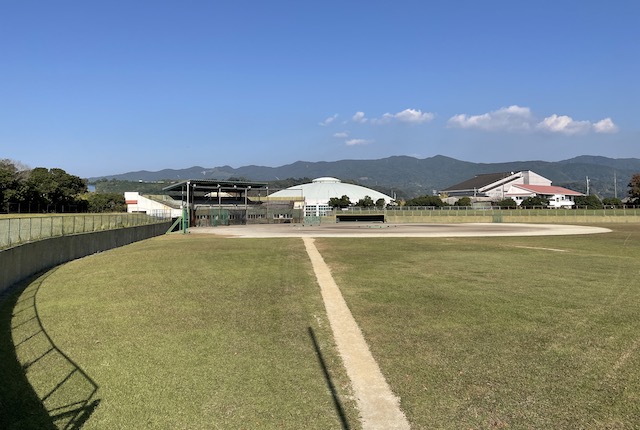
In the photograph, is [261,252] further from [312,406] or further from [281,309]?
[312,406]

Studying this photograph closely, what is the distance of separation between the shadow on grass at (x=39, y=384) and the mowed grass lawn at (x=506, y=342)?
5161 millimetres

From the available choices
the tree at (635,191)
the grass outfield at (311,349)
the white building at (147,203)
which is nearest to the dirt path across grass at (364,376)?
the grass outfield at (311,349)

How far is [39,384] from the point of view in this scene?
732 cm

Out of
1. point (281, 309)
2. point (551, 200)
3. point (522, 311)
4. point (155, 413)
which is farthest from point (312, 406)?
point (551, 200)

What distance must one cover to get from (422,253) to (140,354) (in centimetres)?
2079

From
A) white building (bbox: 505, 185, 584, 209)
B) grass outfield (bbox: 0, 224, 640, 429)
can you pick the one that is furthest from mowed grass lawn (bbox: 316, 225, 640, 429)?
white building (bbox: 505, 185, 584, 209)

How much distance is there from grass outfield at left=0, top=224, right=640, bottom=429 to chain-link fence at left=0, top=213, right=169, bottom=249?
3179 millimetres

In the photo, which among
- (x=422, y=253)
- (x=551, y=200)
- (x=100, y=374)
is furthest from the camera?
(x=551, y=200)

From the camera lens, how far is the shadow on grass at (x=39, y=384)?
6.19 metres

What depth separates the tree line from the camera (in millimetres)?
76625

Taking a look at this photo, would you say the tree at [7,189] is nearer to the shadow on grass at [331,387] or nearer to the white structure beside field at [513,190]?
the shadow on grass at [331,387]

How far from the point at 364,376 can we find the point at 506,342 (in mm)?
3726

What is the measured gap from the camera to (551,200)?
155m

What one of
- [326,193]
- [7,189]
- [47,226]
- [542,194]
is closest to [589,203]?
[542,194]
